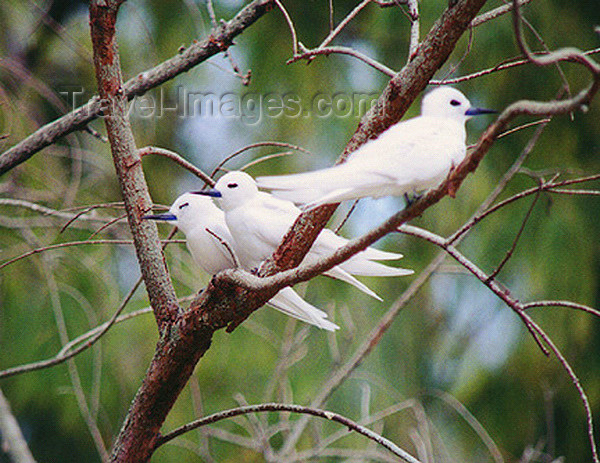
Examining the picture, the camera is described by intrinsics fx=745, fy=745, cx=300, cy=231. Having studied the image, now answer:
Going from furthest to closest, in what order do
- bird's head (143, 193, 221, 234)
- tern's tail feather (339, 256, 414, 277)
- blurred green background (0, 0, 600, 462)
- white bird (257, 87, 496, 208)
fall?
blurred green background (0, 0, 600, 462)
bird's head (143, 193, 221, 234)
tern's tail feather (339, 256, 414, 277)
white bird (257, 87, 496, 208)

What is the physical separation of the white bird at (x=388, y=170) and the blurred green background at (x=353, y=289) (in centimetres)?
183

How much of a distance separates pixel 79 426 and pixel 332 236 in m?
2.09

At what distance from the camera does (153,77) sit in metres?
1.82

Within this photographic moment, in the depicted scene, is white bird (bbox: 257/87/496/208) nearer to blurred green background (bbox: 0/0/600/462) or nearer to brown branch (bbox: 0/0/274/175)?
brown branch (bbox: 0/0/274/175)

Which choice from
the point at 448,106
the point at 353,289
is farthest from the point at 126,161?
the point at 353,289

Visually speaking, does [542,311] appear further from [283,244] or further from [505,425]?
[283,244]

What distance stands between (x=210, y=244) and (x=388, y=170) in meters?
0.76

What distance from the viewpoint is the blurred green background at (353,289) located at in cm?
293

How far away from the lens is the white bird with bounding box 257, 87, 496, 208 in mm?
956

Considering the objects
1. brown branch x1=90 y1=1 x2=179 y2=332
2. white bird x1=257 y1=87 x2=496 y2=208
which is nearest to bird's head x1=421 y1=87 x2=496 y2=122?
white bird x1=257 y1=87 x2=496 y2=208

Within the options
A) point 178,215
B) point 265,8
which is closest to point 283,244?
point 178,215

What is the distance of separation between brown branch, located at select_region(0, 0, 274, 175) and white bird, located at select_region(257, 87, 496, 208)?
78cm

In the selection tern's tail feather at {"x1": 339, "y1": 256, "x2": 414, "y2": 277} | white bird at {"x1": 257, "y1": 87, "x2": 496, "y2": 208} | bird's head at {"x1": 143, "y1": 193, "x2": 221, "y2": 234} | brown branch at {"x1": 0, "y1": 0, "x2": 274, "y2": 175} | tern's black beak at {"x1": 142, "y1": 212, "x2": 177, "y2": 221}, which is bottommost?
white bird at {"x1": 257, "y1": 87, "x2": 496, "y2": 208}

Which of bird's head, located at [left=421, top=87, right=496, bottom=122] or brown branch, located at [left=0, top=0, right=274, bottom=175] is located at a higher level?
brown branch, located at [left=0, top=0, right=274, bottom=175]
